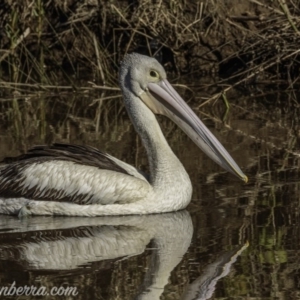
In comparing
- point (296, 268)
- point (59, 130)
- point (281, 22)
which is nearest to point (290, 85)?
point (281, 22)

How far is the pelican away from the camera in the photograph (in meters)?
7.82

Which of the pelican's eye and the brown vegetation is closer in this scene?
the pelican's eye

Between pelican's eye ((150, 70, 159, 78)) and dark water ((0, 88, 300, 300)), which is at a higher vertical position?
pelican's eye ((150, 70, 159, 78))

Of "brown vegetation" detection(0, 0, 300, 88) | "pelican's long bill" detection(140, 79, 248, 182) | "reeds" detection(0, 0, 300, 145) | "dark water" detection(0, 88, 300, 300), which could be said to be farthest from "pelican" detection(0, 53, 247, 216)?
"brown vegetation" detection(0, 0, 300, 88)

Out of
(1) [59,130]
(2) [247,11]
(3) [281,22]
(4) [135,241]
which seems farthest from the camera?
(2) [247,11]

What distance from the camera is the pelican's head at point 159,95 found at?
808 centimetres

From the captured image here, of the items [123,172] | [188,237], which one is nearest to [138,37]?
[123,172]

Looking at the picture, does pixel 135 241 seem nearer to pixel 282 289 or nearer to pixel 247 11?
pixel 282 289

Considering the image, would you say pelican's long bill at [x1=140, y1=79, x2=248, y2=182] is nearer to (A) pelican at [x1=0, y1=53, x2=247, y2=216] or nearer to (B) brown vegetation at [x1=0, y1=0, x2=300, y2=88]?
(A) pelican at [x1=0, y1=53, x2=247, y2=216]

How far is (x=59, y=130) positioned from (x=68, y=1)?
13.2 feet

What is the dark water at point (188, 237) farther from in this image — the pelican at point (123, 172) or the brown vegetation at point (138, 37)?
the brown vegetation at point (138, 37)

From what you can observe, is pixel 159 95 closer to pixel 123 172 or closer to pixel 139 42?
pixel 123 172

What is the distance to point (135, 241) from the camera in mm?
7148

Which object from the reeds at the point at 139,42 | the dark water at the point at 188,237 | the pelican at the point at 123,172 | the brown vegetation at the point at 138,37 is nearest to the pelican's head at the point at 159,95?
the pelican at the point at 123,172
